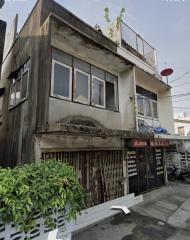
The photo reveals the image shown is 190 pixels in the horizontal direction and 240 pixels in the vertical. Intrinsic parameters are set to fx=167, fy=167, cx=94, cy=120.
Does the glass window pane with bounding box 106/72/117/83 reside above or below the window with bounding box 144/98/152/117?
above

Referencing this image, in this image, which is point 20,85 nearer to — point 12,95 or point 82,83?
point 12,95

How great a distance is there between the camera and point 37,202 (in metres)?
2.04

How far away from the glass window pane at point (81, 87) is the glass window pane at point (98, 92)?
0.44 meters

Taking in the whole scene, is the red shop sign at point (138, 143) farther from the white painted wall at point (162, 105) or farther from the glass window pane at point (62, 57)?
the glass window pane at point (62, 57)

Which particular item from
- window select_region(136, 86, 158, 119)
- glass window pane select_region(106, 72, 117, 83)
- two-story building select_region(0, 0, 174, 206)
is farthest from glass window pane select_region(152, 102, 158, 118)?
glass window pane select_region(106, 72, 117, 83)

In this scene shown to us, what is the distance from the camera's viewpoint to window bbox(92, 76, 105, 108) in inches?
282

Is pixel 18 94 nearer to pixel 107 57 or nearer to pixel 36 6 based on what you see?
pixel 36 6

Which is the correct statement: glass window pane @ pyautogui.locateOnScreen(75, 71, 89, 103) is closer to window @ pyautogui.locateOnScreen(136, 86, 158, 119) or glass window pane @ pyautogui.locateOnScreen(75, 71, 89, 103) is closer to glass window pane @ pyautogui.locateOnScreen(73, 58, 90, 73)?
glass window pane @ pyautogui.locateOnScreen(73, 58, 90, 73)

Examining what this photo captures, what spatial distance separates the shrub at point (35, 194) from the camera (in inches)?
74.1

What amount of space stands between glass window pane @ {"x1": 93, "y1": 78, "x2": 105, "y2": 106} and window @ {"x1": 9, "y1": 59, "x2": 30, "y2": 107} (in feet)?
8.88

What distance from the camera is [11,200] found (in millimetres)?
1913

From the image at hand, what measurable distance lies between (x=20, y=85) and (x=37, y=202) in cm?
566

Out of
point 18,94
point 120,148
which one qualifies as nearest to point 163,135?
point 120,148

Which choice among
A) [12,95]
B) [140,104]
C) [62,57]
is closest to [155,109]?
[140,104]
